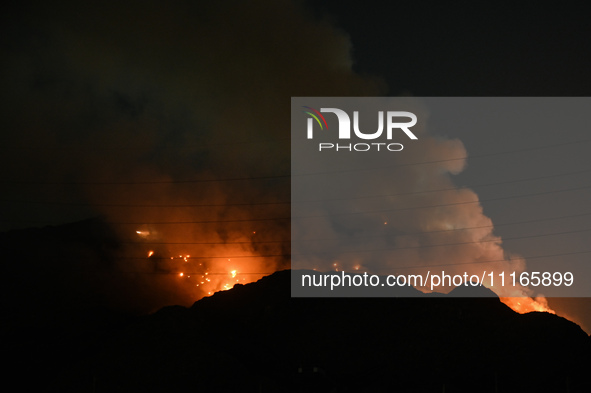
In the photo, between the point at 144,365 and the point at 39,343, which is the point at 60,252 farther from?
the point at 144,365

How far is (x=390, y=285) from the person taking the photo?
61594mm

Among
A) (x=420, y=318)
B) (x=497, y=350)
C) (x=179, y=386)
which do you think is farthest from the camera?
(x=420, y=318)

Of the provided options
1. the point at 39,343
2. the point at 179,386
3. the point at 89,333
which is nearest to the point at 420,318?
the point at 179,386

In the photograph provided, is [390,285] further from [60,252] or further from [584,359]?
[60,252]

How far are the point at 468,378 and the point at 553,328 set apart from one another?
11176 mm

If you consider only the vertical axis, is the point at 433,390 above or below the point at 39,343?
below

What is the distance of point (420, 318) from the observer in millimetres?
49156

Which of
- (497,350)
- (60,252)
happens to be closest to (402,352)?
(497,350)

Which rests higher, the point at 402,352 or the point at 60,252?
the point at 60,252

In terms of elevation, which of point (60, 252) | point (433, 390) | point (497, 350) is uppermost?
point (60, 252)

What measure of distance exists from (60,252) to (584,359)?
3050 inches

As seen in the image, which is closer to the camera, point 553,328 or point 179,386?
point 179,386

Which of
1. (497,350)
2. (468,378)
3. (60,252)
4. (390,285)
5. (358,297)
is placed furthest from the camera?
Result: (60,252)

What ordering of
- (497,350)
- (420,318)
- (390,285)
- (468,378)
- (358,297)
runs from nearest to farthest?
(468,378)
(497,350)
(420,318)
(358,297)
(390,285)
